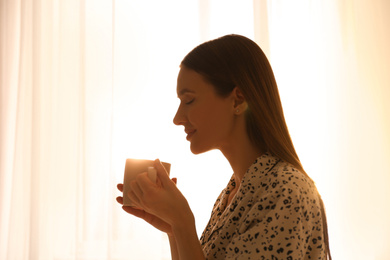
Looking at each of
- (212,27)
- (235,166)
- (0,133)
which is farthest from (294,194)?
(0,133)

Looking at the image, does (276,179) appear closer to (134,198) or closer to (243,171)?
(243,171)

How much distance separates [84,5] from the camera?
81.5 inches

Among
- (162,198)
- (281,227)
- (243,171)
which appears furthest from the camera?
(243,171)

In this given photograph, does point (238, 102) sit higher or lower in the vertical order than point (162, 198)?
higher

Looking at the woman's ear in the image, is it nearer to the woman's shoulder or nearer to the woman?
the woman

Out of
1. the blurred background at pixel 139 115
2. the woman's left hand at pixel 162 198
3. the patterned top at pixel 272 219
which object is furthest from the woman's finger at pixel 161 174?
the blurred background at pixel 139 115

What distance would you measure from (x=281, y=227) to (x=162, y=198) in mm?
254

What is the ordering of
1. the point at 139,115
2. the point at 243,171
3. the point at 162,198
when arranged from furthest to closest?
1. the point at 139,115
2. the point at 243,171
3. the point at 162,198

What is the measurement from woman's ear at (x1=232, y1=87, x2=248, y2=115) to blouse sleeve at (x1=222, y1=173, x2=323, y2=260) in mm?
220

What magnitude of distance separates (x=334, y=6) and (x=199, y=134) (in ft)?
5.04

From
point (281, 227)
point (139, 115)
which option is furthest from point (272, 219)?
point (139, 115)

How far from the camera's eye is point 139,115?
6.52 feet

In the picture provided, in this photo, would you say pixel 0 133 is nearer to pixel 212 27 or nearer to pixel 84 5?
pixel 84 5

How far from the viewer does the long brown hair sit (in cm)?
91
